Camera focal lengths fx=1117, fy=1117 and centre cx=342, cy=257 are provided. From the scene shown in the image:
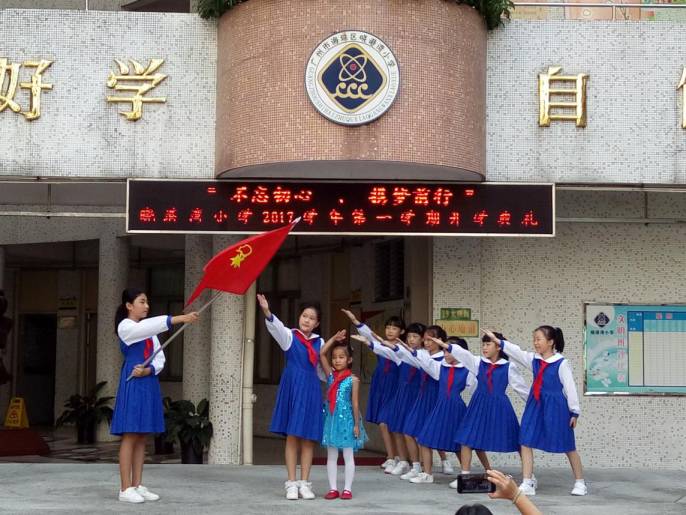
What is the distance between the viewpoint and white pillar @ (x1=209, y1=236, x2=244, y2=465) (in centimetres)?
1206

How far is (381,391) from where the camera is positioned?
1167cm

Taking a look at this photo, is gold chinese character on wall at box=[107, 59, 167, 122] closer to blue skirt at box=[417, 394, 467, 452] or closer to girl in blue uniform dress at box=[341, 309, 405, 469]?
girl in blue uniform dress at box=[341, 309, 405, 469]

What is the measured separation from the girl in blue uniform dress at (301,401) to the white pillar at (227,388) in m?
2.78

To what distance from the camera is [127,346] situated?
8.80 meters

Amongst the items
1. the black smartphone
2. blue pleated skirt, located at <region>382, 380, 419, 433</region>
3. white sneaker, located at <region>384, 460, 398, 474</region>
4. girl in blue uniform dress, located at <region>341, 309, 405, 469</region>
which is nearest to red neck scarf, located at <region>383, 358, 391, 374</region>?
girl in blue uniform dress, located at <region>341, 309, 405, 469</region>

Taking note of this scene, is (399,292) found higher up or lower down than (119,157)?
lower down

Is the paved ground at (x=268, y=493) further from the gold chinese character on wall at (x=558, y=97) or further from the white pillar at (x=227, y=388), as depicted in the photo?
the gold chinese character on wall at (x=558, y=97)

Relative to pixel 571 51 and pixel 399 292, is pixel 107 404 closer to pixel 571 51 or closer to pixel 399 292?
pixel 399 292

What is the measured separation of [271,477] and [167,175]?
3.20 m

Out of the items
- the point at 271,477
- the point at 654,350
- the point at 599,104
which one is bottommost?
the point at 271,477

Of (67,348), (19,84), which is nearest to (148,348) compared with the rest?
(19,84)

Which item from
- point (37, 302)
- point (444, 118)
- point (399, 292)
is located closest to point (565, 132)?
point (444, 118)

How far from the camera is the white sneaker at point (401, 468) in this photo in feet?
36.8

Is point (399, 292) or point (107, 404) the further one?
point (107, 404)
